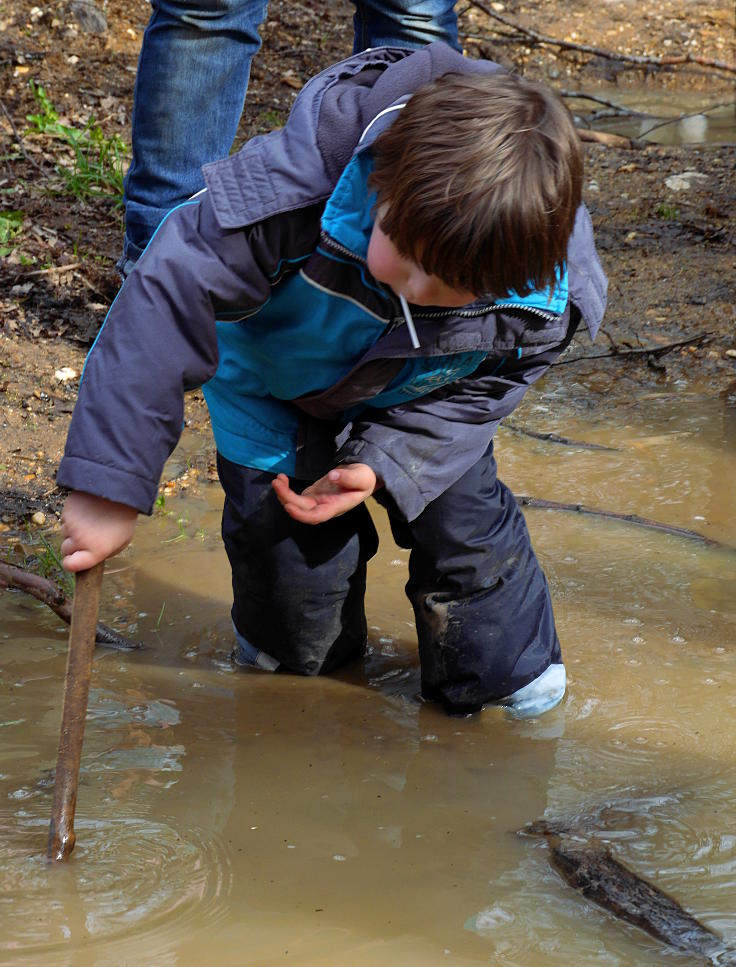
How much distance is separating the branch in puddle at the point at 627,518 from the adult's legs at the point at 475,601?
23.4 inches

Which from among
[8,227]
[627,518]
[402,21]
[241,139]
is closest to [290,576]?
[627,518]

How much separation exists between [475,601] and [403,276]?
0.75 m

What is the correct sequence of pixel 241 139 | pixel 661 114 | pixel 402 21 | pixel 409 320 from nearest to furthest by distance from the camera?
pixel 409 320 < pixel 402 21 < pixel 241 139 < pixel 661 114

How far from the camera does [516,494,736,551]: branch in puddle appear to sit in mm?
2633

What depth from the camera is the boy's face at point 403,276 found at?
159 centimetres

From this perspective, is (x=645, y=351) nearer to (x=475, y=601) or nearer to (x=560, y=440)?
(x=560, y=440)

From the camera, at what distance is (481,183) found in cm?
148

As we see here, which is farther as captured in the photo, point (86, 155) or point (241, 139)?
point (241, 139)

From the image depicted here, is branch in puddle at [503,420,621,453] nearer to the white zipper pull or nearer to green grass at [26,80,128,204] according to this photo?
the white zipper pull

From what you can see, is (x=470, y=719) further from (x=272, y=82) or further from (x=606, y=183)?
(x=272, y=82)

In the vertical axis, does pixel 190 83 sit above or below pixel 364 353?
above

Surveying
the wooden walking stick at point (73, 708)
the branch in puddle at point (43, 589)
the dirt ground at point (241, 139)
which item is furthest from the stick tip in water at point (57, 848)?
the dirt ground at point (241, 139)

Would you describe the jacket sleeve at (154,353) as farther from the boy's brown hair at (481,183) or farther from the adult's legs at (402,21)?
the adult's legs at (402,21)

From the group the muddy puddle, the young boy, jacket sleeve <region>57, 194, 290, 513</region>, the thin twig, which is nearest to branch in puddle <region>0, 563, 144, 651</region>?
the young boy
